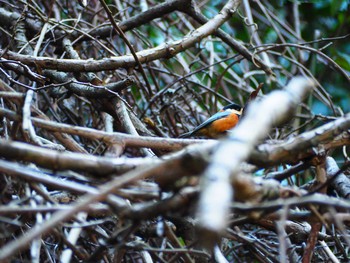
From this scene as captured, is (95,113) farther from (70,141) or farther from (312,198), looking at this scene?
(312,198)

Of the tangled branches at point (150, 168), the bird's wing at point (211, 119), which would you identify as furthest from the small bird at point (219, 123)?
the tangled branches at point (150, 168)

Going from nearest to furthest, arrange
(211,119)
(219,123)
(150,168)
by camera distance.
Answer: (150,168)
(211,119)
(219,123)

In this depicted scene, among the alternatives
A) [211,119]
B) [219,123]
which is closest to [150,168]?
[211,119]

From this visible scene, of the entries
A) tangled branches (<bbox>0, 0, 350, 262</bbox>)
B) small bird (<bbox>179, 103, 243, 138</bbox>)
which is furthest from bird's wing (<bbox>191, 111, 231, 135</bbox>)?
tangled branches (<bbox>0, 0, 350, 262</bbox>)

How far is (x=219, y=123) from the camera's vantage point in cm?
328

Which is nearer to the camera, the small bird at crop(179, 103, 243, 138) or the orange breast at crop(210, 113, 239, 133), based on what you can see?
the small bird at crop(179, 103, 243, 138)

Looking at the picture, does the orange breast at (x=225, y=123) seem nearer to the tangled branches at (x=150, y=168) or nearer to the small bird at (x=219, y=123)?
the small bird at (x=219, y=123)

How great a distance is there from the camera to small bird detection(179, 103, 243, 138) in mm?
3160

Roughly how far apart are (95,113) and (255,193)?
2.04 meters

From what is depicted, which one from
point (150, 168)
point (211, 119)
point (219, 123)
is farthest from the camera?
point (219, 123)

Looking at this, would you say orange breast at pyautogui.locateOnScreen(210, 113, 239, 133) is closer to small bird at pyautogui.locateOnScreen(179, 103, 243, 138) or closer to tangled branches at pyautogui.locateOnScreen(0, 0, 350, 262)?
small bird at pyautogui.locateOnScreen(179, 103, 243, 138)

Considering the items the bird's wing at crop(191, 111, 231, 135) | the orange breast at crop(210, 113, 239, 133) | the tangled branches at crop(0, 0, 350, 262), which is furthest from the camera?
the orange breast at crop(210, 113, 239, 133)

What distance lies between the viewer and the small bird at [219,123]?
316 cm

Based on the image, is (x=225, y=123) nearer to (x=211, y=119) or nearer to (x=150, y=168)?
(x=211, y=119)
